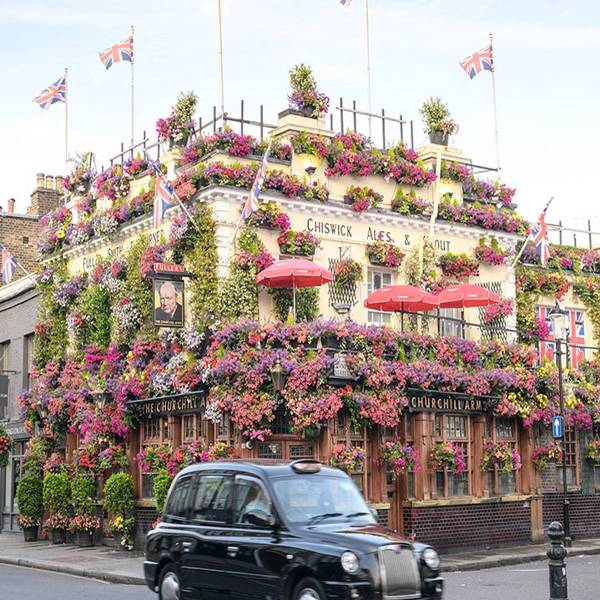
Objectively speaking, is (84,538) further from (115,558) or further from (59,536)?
(115,558)

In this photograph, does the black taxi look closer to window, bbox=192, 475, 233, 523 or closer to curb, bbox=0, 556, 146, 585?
window, bbox=192, 475, 233, 523

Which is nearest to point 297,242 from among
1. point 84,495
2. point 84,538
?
point 84,495

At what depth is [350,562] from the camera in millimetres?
11023

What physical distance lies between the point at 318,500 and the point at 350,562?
4.97 feet

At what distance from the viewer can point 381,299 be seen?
23.7 metres

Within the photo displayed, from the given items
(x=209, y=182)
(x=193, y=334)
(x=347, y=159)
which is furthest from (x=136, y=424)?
(x=347, y=159)

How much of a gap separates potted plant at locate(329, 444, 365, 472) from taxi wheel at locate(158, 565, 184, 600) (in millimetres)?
8630

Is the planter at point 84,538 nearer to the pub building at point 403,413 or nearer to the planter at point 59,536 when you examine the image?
the planter at point 59,536

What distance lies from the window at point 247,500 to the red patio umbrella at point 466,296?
12694mm

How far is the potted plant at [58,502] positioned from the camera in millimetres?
27875

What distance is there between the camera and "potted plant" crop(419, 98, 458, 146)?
28.3 metres

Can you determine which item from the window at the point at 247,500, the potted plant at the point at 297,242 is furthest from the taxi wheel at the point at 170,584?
the potted plant at the point at 297,242

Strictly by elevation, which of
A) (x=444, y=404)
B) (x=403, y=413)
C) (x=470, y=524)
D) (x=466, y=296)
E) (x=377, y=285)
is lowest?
(x=470, y=524)

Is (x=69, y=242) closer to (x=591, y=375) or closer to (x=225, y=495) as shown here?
(x=591, y=375)
